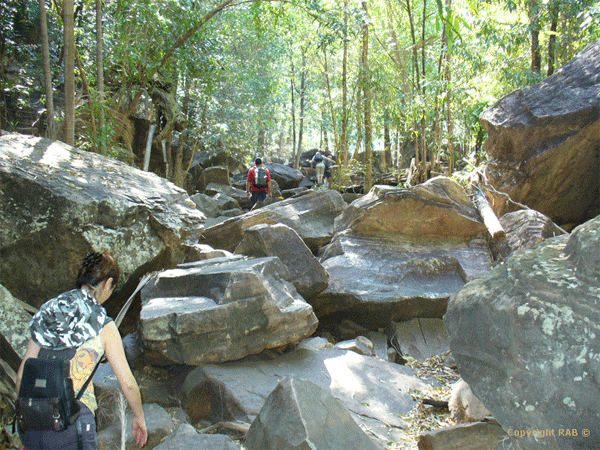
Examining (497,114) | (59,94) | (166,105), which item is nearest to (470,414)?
(497,114)

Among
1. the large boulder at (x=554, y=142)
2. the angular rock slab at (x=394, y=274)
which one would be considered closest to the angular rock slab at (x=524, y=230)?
the angular rock slab at (x=394, y=274)

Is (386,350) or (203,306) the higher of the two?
(203,306)

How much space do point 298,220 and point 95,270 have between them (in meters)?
5.71

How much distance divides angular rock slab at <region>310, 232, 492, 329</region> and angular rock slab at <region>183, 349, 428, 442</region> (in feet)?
3.84

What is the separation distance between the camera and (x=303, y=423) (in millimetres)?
2391

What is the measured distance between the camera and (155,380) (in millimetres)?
3922

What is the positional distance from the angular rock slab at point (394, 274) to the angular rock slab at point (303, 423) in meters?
2.83

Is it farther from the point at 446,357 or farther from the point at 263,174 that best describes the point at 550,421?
the point at 263,174

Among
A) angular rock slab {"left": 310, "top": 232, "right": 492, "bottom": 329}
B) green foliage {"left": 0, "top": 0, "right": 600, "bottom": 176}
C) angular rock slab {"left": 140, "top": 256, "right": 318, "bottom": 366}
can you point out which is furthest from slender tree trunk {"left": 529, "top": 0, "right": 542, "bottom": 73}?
angular rock slab {"left": 140, "top": 256, "right": 318, "bottom": 366}

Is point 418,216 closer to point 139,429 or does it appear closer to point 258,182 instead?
point 258,182

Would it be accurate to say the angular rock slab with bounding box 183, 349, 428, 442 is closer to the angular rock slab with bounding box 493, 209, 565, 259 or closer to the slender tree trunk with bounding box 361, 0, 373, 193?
the angular rock slab with bounding box 493, 209, 565, 259

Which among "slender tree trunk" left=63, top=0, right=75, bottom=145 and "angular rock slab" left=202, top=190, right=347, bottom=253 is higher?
"slender tree trunk" left=63, top=0, right=75, bottom=145

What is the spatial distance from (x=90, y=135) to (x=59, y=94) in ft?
17.4

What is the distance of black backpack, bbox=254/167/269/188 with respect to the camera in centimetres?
1127
